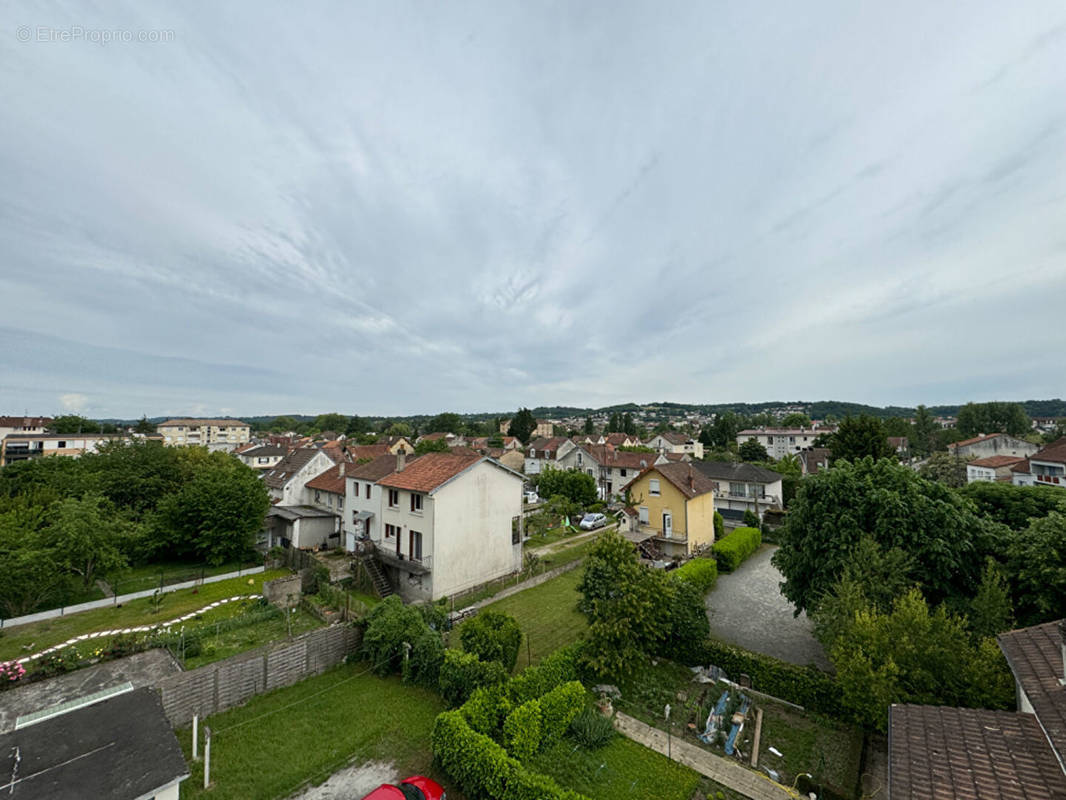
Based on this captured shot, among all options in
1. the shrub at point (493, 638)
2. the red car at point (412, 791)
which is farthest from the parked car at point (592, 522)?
the red car at point (412, 791)

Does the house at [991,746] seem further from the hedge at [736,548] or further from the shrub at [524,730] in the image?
the hedge at [736,548]

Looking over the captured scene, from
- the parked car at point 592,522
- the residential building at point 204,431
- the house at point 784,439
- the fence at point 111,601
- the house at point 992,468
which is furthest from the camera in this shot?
the residential building at point 204,431

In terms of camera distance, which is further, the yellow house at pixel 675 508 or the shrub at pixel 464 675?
the yellow house at pixel 675 508

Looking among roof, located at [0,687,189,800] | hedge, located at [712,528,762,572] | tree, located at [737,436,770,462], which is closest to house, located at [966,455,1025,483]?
tree, located at [737,436,770,462]

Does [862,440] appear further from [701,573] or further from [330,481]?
[330,481]

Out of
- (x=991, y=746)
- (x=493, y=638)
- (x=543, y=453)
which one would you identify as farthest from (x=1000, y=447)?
(x=493, y=638)

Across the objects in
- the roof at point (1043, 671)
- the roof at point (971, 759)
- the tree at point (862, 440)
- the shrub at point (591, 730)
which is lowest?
the shrub at point (591, 730)

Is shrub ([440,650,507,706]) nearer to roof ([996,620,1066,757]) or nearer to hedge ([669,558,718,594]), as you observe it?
roof ([996,620,1066,757])

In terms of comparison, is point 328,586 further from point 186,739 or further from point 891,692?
point 891,692
